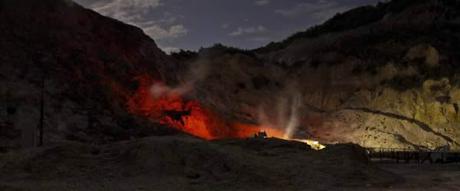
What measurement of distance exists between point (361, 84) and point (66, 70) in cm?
2251

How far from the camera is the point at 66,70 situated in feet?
108

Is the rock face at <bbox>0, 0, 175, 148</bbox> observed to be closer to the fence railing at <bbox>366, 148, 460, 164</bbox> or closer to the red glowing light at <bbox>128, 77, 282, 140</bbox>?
the red glowing light at <bbox>128, 77, 282, 140</bbox>

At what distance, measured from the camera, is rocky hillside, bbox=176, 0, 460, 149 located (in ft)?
129

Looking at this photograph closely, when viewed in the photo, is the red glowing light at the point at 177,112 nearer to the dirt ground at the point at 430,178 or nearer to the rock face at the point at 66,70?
the rock face at the point at 66,70

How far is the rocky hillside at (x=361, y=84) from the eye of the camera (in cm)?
3931

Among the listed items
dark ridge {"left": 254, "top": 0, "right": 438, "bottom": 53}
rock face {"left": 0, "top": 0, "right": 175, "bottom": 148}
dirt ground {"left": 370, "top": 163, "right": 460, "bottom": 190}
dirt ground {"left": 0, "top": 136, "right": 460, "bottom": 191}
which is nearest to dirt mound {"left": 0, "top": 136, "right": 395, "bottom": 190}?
dirt ground {"left": 0, "top": 136, "right": 460, "bottom": 191}

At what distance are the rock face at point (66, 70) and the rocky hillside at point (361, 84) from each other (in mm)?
6444

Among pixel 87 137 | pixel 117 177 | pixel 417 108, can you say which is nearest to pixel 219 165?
pixel 117 177

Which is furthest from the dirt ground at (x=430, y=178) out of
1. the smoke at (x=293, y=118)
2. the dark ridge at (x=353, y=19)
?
the dark ridge at (x=353, y=19)

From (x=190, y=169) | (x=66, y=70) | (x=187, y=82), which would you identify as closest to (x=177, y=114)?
(x=187, y=82)

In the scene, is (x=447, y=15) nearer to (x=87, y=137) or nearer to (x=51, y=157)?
(x=87, y=137)

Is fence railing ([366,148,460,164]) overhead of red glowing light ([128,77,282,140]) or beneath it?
beneath

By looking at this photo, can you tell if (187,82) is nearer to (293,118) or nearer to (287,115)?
(287,115)

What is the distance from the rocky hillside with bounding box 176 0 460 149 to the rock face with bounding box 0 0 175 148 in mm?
6444
